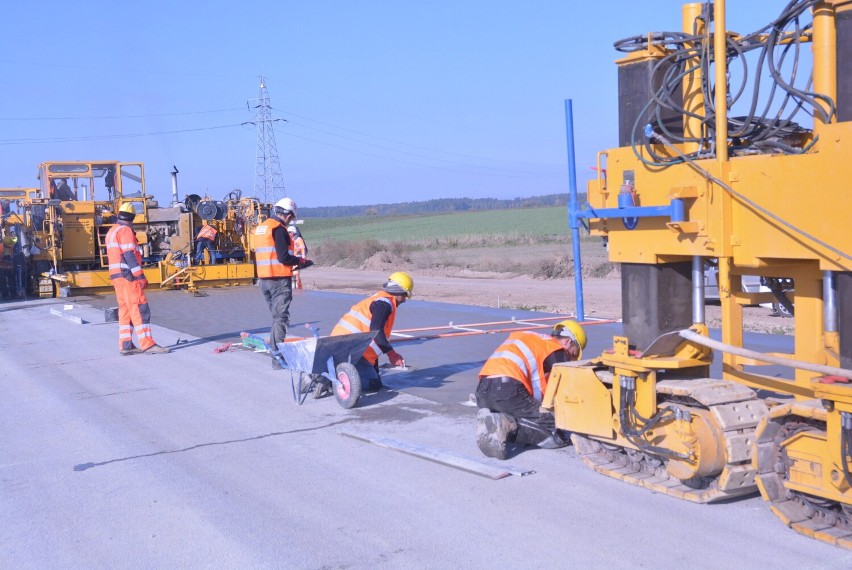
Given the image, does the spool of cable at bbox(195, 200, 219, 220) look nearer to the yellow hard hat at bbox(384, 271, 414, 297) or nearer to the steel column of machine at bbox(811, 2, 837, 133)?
the yellow hard hat at bbox(384, 271, 414, 297)

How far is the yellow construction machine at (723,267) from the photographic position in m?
4.59

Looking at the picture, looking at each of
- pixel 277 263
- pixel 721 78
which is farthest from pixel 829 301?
pixel 277 263

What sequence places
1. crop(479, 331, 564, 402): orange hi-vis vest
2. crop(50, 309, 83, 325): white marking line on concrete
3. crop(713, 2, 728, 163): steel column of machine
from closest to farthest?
crop(713, 2, 728, 163): steel column of machine < crop(479, 331, 564, 402): orange hi-vis vest < crop(50, 309, 83, 325): white marking line on concrete

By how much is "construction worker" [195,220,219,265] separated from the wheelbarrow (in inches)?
597

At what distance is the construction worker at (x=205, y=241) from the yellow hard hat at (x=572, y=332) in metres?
17.7

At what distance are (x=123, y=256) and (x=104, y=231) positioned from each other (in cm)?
1258

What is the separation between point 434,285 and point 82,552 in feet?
76.7

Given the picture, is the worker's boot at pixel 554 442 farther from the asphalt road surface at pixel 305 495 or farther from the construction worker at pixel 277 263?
the construction worker at pixel 277 263

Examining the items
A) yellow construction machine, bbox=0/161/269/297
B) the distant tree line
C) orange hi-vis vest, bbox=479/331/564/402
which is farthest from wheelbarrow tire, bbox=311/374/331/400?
the distant tree line

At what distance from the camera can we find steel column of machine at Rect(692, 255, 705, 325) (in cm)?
549

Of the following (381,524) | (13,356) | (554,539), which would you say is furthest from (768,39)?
(13,356)

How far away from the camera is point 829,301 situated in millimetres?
4723

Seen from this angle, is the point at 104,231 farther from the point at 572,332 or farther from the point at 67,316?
the point at 572,332

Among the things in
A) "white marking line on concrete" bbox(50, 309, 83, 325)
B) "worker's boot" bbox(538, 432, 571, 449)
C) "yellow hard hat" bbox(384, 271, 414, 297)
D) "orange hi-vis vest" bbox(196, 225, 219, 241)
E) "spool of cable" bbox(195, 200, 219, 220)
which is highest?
"spool of cable" bbox(195, 200, 219, 220)
